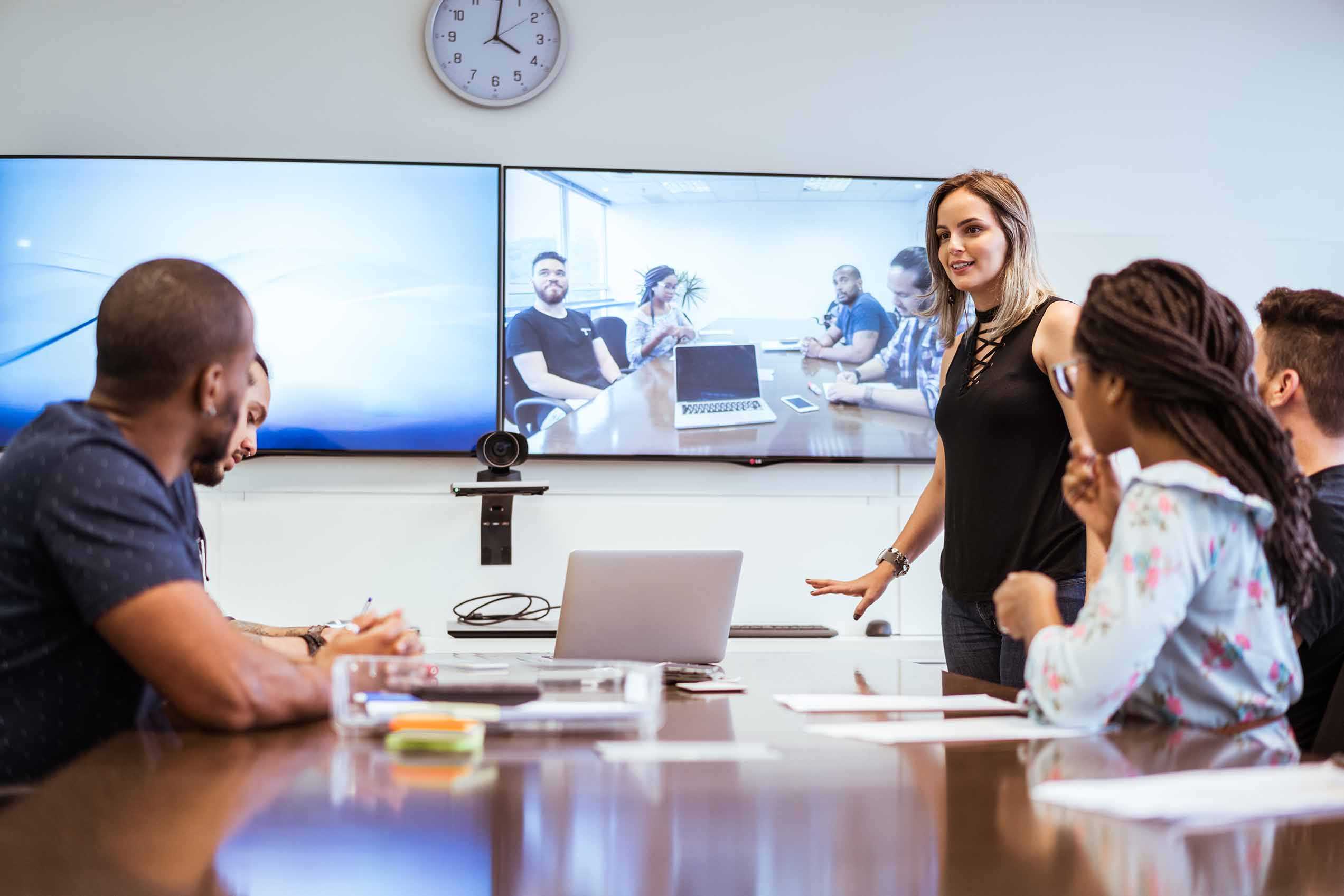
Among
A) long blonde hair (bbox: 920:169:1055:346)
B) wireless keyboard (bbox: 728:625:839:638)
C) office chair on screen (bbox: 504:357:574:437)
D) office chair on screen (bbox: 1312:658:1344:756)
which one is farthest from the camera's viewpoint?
office chair on screen (bbox: 504:357:574:437)

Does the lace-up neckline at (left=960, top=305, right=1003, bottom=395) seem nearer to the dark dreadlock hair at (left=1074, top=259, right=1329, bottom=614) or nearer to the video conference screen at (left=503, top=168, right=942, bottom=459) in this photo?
the dark dreadlock hair at (left=1074, top=259, right=1329, bottom=614)

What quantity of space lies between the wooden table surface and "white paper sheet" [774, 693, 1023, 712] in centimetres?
25

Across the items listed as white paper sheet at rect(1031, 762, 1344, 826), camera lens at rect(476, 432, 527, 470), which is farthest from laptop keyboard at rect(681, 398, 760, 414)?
white paper sheet at rect(1031, 762, 1344, 826)

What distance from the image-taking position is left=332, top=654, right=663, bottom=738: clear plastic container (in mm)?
1230

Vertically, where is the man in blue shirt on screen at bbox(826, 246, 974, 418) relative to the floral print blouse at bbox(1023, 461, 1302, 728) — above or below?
above

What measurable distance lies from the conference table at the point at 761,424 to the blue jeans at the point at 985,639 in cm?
143

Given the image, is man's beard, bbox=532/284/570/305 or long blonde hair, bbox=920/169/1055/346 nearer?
long blonde hair, bbox=920/169/1055/346

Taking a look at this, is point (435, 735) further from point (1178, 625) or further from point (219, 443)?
point (1178, 625)

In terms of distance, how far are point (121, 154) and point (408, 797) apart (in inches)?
126

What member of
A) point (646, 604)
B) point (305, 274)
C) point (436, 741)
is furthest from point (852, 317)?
point (436, 741)

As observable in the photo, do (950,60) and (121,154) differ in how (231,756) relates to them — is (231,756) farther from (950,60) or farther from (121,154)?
(950,60)

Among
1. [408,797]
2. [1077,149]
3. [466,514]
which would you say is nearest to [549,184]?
[466,514]

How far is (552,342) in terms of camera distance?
3.62m

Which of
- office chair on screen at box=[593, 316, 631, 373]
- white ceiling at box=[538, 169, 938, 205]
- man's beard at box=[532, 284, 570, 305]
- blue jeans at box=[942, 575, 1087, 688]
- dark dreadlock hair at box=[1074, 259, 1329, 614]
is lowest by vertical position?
blue jeans at box=[942, 575, 1087, 688]
